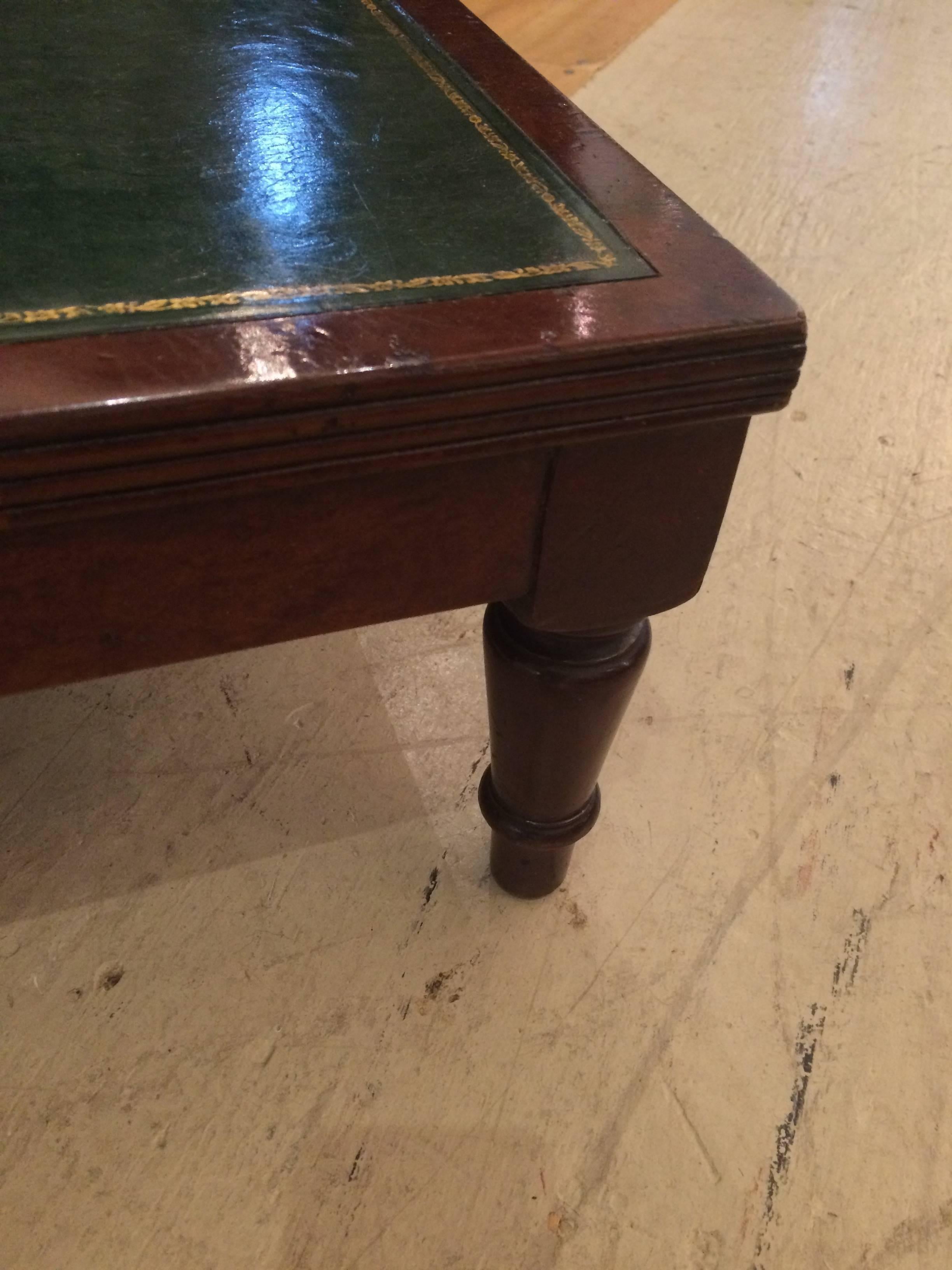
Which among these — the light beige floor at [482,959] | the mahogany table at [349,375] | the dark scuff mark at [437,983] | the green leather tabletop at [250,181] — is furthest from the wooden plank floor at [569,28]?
the dark scuff mark at [437,983]

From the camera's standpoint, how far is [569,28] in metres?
2.54

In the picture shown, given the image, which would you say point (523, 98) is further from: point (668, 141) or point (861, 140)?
point (861, 140)

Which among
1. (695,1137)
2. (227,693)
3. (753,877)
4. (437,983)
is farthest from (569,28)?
(695,1137)

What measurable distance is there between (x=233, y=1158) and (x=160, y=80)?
75cm

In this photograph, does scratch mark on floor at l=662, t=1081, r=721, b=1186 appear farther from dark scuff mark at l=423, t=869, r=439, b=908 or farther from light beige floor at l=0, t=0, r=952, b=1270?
dark scuff mark at l=423, t=869, r=439, b=908

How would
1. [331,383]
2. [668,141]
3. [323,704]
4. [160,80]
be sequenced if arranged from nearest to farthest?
[331,383] < [160,80] < [323,704] < [668,141]

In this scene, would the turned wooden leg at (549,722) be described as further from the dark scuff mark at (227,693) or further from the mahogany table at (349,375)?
the dark scuff mark at (227,693)

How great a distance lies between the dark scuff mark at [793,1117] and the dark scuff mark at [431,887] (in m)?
0.32

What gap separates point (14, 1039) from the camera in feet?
2.73

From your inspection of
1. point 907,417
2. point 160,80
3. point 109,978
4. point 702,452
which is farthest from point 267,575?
point 907,417

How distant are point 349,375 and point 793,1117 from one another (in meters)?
0.67

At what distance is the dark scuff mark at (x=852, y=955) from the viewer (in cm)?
90

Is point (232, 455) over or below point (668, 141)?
over

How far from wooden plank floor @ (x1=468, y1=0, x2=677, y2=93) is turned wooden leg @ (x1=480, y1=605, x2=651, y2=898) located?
1.84m
